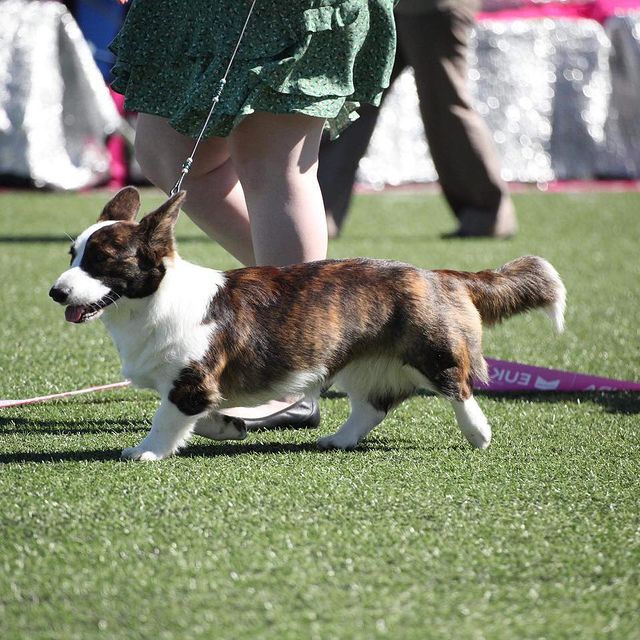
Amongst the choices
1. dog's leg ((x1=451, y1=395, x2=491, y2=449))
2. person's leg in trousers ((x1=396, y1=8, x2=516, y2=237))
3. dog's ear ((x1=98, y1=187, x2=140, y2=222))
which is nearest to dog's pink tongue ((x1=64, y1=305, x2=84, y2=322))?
dog's ear ((x1=98, y1=187, x2=140, y2=222))

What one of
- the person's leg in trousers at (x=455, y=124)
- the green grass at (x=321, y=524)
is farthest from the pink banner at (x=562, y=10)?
the green grass at (x=321, y=524)

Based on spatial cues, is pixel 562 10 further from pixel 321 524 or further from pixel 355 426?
pixel 321 524

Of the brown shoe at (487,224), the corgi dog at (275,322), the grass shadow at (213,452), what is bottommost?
the brown shoe at (487,224)

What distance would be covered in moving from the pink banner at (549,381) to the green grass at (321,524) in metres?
0.09

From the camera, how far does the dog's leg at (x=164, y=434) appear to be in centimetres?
272

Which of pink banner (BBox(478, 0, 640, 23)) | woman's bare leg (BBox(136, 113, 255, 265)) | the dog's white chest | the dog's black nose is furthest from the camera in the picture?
pink banner (BBox(478, 0, 640, 23))

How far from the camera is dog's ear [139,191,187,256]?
2625 millimetres

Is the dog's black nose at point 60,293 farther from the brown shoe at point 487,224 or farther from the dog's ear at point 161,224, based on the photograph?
the brown shoe at point 487,224

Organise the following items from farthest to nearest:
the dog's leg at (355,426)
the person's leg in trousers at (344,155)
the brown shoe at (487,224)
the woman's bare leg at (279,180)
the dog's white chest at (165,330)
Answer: the brown shoe at (487,224), the person's leg in trousers at (344,155), the woman's bare leg at (279,180), the dog's leg at (355,426), the dog's white chest at (165,330)

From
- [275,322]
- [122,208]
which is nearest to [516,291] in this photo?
[275,322]

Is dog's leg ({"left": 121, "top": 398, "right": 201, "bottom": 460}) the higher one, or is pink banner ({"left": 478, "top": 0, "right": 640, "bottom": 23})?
dog's leg ({"left": 121, "top": 398, "right": 201, "bottom": 460})

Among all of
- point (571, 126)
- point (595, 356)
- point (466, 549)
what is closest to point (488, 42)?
point (571, 126)

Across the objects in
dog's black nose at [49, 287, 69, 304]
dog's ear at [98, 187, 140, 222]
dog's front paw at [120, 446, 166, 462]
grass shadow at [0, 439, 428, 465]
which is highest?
dog's ear at [98, 187, 140, 222]

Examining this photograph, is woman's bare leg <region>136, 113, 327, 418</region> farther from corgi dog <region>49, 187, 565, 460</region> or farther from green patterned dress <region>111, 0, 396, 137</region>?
corgi dog <region>49, 187, 565, 460</region>
